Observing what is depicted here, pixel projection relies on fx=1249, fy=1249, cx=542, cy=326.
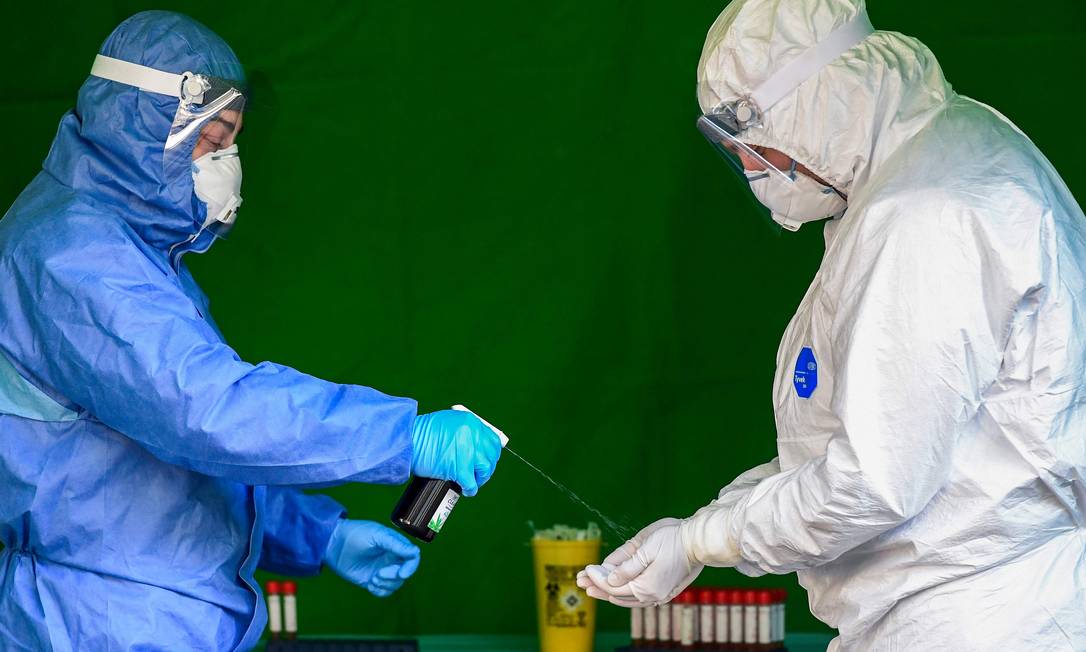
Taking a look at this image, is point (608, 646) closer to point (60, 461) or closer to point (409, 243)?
point (409, 243)

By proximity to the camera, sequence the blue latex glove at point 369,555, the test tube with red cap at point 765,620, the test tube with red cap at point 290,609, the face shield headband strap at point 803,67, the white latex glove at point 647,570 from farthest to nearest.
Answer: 1. the test tube with red cap at point 290,609
2. the test tube with red cap at point 765,620
3. the blue latex glove at point 369,555
4. the white latex glove at point 647,570
5. the face shield headband strap at point 803,67

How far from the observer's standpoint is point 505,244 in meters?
3.19

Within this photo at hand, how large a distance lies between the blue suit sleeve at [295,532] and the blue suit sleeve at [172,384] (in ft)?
1.74

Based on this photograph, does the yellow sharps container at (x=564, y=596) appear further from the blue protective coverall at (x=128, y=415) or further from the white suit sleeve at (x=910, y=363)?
the white suit sleeve at (x=910, y=363)

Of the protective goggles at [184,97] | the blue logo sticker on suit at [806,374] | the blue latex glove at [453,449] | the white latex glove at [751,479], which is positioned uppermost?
the protective goggles at [184,97]

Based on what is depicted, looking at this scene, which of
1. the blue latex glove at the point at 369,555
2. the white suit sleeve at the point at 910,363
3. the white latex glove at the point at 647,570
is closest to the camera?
the white suit sleeve at the point at 910,363

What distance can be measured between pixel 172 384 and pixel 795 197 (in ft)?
3.24

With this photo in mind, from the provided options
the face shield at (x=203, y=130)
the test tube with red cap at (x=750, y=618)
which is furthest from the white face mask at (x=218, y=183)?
the test tube with red cap at (x=750, y=618)

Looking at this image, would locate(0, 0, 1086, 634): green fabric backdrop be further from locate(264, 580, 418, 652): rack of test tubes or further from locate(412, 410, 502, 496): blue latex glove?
locate(412, 410, 502, 496): blue latex glove

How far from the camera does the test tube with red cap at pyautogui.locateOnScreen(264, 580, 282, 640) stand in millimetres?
3100

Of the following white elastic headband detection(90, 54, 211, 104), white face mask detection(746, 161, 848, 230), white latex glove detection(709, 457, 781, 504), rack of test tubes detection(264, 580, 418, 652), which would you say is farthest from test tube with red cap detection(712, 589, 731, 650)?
white elastic headband detection(90, 54, 211, 104)

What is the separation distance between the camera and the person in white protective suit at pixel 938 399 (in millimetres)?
1612

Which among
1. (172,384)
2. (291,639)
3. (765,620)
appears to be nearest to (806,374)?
(172,384)

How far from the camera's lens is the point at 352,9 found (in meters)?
3.19
